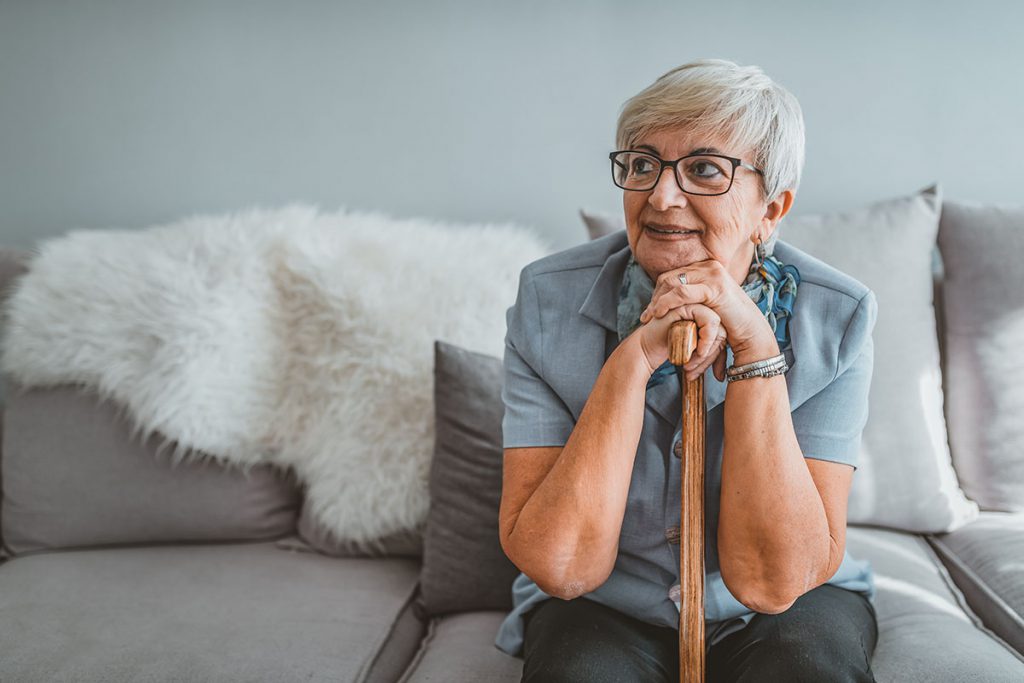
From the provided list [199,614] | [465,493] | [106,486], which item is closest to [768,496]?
[465,493]

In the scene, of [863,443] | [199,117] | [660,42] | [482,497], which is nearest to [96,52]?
[199,117]

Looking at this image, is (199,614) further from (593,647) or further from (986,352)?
(986,352)

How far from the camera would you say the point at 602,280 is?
127 cm

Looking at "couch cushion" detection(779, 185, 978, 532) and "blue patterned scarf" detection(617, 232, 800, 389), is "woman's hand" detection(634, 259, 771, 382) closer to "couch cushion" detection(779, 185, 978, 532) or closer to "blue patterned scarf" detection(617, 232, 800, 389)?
"blue patterned scarf" detection(617, 232, 800, 389)

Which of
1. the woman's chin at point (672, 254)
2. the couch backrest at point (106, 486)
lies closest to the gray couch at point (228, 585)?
the couch backrest at point (106, 486)

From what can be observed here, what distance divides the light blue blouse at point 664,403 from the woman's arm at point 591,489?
93 millimetres

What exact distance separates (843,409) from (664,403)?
248 millimetres

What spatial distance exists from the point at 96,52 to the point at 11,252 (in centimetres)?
61

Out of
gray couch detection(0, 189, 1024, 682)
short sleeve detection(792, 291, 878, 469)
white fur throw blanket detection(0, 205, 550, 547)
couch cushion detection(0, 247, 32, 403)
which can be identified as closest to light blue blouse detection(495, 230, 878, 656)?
short sleeve detection(792, 291, 878, 469)

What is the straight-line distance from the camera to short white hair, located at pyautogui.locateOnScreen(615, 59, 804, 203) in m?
1.11

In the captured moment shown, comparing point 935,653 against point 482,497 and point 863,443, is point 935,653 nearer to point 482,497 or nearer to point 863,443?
point 863,443

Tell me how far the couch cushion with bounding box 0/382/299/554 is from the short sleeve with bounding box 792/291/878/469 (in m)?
1.10

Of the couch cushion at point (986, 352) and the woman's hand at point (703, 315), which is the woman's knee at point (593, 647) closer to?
the woman's hand at point (703, 315)

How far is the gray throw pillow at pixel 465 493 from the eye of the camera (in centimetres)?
153
